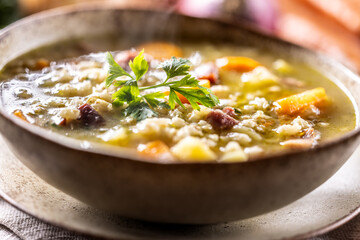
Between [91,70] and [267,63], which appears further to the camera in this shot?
[267,63]

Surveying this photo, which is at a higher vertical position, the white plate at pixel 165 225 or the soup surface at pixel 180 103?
the soup surface at pixel 180 103

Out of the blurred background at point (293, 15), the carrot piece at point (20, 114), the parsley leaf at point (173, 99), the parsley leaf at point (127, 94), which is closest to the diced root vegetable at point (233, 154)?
the parsley leaf at point (173, 99)

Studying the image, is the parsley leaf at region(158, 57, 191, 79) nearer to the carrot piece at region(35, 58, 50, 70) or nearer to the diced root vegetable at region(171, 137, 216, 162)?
the diced root vegetable at region(171, 137, 216, 162)

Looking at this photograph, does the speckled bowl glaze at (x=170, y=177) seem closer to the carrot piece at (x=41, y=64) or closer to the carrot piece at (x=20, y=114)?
the carrot piece at (x=20, y=114)

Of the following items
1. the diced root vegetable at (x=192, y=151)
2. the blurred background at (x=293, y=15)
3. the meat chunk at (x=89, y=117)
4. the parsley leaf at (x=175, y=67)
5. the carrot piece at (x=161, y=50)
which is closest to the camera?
the diced root vegetable at (x=192, y=151)

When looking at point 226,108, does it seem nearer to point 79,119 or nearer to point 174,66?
point 174,66

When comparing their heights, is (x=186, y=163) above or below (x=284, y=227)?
above

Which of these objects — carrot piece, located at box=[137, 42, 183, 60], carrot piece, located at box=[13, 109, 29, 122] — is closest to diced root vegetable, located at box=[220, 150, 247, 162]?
carrot piece, located at box=[13, 109, 29, 122]

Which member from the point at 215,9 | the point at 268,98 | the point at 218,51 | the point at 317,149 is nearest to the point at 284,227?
the point at 317,149
